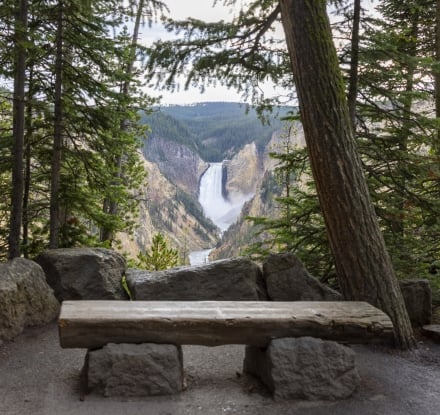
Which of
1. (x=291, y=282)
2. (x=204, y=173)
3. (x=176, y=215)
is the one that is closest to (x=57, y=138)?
(x=291, y=282)

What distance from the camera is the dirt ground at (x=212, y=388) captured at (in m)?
3.23

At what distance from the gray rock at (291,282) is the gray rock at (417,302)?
31.6 inches

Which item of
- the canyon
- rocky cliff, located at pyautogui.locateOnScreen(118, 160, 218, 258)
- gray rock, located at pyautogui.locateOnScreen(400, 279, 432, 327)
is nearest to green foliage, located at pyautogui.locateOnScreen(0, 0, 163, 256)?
gray rock, located at pyautogui.locateOnScreen(400, 279, 432, 327)

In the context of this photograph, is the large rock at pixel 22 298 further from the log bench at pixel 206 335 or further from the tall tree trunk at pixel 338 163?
the tall tree trunk at pixel 338 163

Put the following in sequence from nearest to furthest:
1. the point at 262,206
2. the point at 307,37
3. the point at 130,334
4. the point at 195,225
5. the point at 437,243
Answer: the point at 130,334 → the point at 307,37 → the point at 437,243 → the point at 262,206 → the point at 195,225

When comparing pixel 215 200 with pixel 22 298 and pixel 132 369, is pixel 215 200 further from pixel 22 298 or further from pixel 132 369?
pixel 132 369

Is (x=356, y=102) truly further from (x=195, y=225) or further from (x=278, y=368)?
(x=195, y=225)

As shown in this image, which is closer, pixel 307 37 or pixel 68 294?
pixel 307 37

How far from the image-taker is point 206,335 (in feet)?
11.2

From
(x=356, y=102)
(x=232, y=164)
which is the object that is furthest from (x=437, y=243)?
(x=232, y=164)

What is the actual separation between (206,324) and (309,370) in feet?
3.13

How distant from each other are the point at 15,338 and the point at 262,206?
56025 mm

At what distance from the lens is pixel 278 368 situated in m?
3.42

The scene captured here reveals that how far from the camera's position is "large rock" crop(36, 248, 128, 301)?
17.3ft
